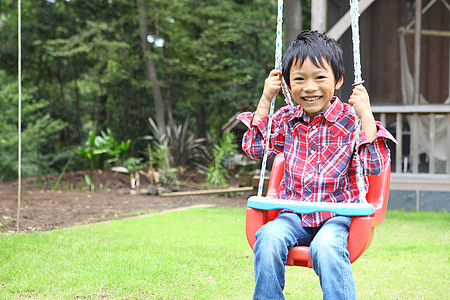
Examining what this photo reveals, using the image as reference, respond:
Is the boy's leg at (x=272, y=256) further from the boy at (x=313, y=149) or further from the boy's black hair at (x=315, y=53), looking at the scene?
the boy's black hair at (x=315, y=53)

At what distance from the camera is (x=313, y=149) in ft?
7.04

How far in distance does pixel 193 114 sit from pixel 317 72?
Answer: 11.2 metres

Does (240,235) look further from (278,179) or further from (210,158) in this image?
(210,158)

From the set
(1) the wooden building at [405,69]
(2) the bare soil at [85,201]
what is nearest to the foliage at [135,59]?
(2) the bare soil at [85,201]

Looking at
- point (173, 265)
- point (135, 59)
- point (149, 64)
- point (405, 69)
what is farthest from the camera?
point (135, 59)

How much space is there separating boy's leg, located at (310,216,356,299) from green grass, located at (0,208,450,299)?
0.83 meters

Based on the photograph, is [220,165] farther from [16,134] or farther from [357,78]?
[357,78]

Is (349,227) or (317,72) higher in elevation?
(317,72)

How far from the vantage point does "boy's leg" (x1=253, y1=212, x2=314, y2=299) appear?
6.12 ft

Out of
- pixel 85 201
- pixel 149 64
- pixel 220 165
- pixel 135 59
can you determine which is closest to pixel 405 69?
pixel 220 165

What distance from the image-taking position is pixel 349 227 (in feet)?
6.49

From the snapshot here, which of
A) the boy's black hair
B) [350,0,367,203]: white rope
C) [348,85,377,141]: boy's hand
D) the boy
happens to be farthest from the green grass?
the boy's black hair

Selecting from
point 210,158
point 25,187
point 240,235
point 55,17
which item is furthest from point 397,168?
point 55,17

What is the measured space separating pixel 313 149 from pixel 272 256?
51 centimetres
